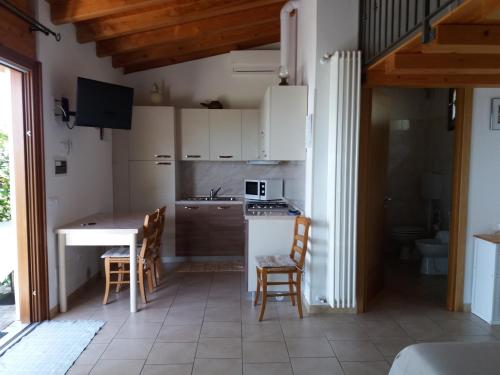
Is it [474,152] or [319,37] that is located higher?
[319,37]

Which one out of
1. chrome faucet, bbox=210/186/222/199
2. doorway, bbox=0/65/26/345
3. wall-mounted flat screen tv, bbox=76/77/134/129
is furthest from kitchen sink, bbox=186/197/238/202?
doorway, bbox=0/65/26/345

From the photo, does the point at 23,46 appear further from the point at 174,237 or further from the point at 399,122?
the point at 399,122

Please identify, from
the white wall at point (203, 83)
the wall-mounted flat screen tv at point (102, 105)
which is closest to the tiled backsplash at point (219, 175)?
the white wall at point (203, 83)

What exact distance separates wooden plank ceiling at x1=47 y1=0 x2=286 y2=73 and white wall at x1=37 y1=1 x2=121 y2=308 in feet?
0.65

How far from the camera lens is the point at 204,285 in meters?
4.14

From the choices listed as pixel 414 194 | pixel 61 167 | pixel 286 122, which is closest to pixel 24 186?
pixel 61 167

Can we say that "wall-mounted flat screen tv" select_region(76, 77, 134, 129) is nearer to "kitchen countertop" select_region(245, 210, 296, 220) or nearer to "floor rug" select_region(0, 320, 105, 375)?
"kitchen countertop" select_region(245, 210, 296, 220)

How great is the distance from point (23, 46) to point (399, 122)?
4574mm

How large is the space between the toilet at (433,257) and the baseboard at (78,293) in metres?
3.89

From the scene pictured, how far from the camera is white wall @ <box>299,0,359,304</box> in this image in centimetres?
316

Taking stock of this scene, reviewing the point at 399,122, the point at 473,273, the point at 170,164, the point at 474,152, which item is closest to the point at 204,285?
the point at 170,164

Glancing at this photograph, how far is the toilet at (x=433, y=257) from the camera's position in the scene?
444 centimetres

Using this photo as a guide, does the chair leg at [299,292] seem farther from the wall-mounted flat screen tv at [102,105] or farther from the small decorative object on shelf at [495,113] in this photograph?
the wall-mounted flat screen tv at [102,105]

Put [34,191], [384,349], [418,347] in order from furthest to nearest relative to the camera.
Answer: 1. [34,191]
2. [384,349]
3. [418,347]
